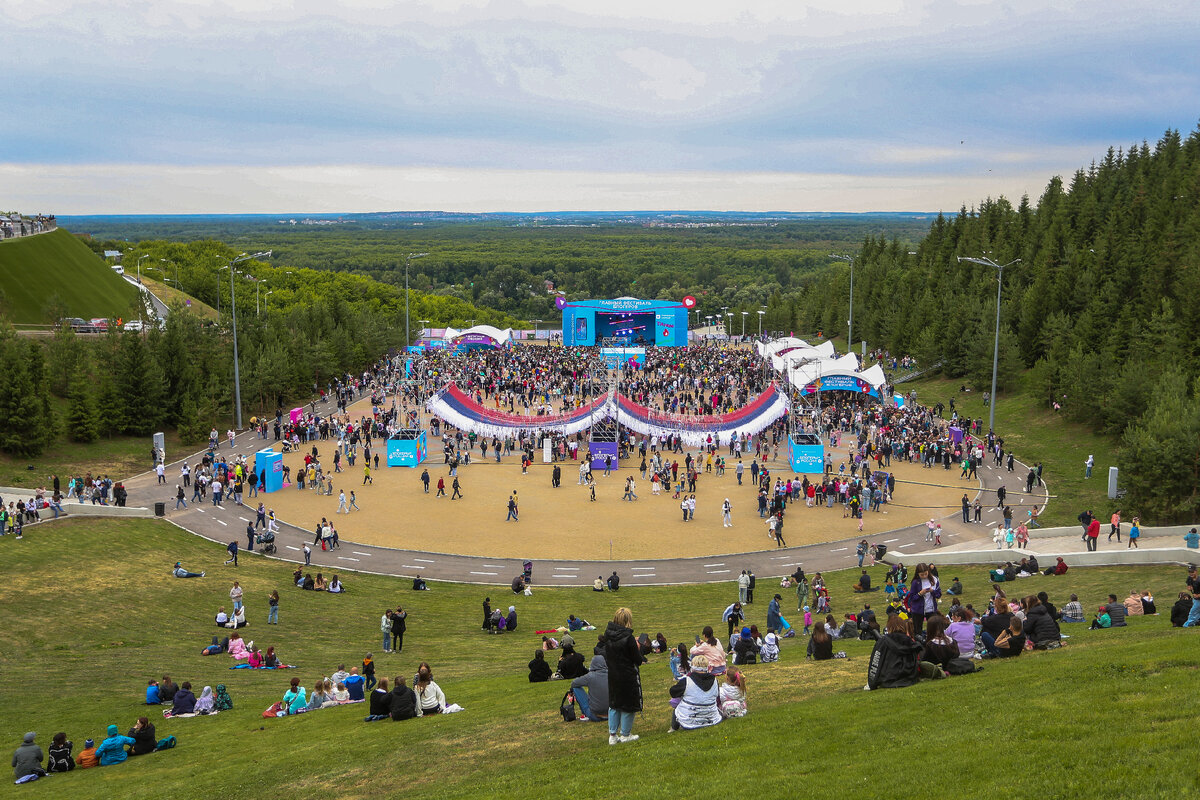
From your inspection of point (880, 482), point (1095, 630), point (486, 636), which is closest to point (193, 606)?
point (486, 636)

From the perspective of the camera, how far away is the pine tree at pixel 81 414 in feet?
146

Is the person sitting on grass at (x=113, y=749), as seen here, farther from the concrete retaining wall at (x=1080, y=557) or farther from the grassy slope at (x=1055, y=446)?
the grassy slope at (x=1055, y=446)

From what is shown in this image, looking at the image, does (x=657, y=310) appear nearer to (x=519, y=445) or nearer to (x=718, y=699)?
(x=519, y=445)

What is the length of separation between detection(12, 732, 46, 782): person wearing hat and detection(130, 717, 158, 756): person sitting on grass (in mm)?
1251

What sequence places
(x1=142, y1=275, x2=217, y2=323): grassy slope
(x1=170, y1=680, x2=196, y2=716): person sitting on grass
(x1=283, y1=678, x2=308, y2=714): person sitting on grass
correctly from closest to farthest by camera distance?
(x1=283, y1=678, x2=308, y2=714): person sitting on grass < (x1=170, y1=680, x2=196, y2=716): person sitting on grass < (x1=142, y1=275, x2=217, y2=323): grassy slope

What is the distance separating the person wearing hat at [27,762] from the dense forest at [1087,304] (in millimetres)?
32064

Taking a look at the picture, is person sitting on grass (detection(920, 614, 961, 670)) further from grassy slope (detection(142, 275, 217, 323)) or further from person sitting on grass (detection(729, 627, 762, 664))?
grassy slope (detection(142, 275, 217, 323))

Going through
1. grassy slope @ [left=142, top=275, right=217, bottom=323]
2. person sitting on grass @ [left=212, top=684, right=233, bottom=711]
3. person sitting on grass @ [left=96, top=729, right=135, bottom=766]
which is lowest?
person sitting on grass @ [left=212, top=684, right=233, bottom=711]

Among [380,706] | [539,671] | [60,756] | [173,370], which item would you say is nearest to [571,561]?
[539,671]

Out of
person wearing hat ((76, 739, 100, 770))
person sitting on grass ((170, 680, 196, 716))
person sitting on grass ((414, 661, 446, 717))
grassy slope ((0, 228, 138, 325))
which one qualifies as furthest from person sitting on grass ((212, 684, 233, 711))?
grassy slope ((0, 228, 138, 325))

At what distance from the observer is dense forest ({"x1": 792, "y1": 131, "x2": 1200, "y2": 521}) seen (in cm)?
3519

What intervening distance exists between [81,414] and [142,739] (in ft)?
113

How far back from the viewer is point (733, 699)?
12.3m

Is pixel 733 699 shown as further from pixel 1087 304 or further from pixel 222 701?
pixel 1087 304
